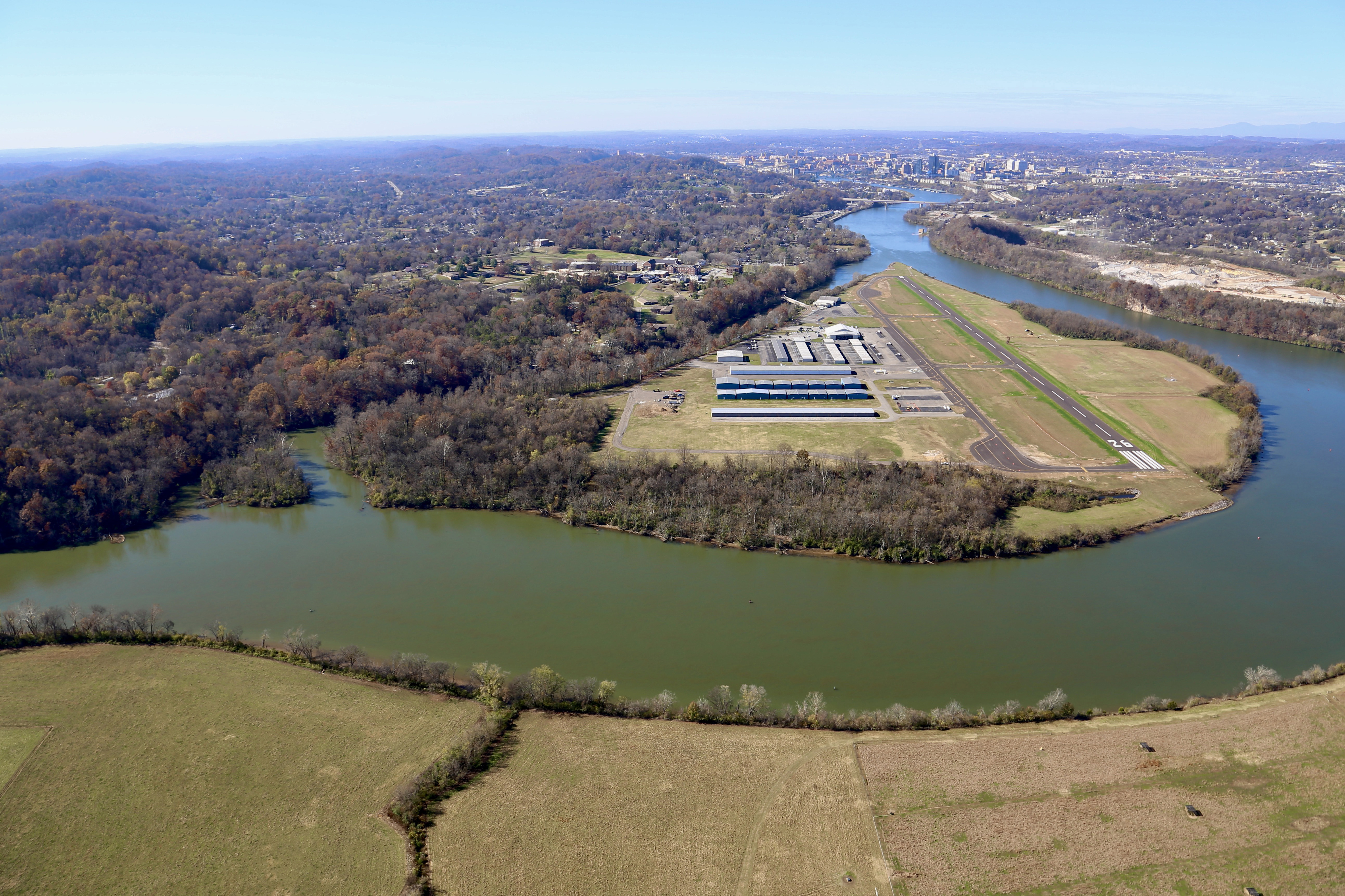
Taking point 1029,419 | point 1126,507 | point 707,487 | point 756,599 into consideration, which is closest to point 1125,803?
point 756,599

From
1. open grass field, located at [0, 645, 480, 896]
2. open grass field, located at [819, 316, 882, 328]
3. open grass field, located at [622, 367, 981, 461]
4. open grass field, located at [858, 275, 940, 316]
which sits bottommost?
open grass field, located at [0, 645, 480, 896]

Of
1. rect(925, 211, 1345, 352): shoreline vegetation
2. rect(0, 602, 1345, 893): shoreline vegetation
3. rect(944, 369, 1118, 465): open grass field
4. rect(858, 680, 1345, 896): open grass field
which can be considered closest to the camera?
rect(858, 680, 1345, 896): open grass field

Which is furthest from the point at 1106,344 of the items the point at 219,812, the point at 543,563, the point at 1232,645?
the point at 219,812

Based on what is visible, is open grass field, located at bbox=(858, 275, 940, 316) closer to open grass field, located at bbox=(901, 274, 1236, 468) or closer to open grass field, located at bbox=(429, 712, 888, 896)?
open grass field, located at bbox=(901, 274, 1236, 468)

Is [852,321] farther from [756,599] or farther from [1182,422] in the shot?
[756,599]

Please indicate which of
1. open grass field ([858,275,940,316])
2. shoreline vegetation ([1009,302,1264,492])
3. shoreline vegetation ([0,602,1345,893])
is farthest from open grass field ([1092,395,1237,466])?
open grass field ([858,275,940,316])

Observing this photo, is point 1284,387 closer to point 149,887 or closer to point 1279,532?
point 1279,532

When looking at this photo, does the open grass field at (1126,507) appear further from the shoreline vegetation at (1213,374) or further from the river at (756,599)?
the shoreline vegetation at (1213,374)
